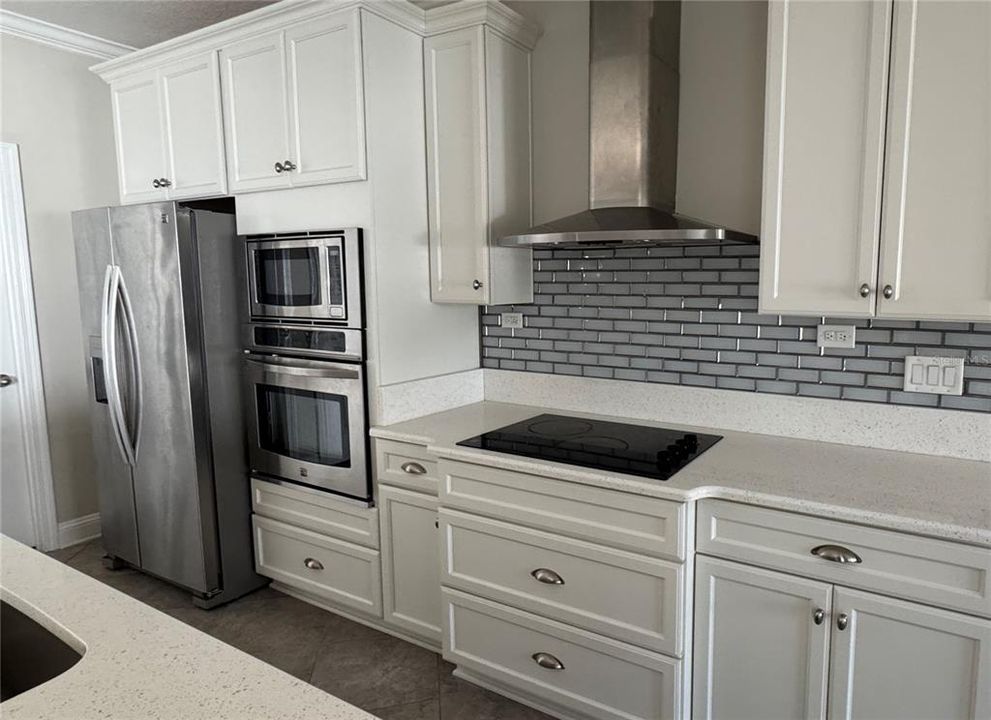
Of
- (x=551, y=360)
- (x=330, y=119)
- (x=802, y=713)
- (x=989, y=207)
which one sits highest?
(x=330, y=119)

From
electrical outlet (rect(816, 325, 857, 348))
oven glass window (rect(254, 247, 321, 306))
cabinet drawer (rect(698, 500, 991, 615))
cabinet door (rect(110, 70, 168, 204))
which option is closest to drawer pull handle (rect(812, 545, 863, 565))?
cabinet drawer (rect(698, 500, 991, 615))

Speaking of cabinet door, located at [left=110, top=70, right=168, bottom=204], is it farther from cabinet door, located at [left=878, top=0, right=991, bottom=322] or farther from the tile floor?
cabinet door, located at [left=878, top=0, right=991, bottom=322]

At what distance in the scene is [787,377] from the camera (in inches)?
92.7

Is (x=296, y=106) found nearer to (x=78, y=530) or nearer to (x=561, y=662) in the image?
(x=561, y=662)

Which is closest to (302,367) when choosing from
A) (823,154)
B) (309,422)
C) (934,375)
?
(309,422)

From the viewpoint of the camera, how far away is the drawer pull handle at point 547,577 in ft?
6.93

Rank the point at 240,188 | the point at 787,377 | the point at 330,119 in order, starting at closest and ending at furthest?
the point at 787,377
the point at 330,119
the point at 240,188

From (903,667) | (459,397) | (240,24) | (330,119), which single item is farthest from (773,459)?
(240,24)

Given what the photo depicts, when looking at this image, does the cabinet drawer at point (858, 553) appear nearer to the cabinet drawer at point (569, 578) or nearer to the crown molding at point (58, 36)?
the cabinet drawer at point (569, 578)

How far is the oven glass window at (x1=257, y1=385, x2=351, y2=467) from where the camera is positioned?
271 cm

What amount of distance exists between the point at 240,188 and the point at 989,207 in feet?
8.49

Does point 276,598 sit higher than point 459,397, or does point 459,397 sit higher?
point 459,397

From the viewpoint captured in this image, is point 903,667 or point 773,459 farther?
point 773,459

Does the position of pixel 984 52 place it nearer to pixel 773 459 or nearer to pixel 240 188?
pixel 773 459
